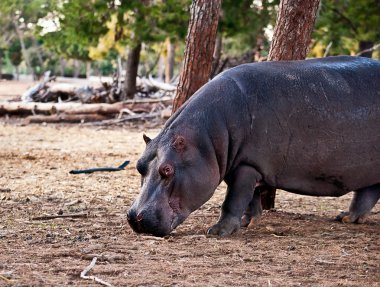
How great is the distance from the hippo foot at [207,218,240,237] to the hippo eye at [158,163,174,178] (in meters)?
0.64

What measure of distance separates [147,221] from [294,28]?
2.55 m

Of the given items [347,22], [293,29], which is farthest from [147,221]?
[347,22]

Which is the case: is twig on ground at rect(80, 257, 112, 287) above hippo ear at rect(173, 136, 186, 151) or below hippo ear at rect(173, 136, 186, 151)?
below

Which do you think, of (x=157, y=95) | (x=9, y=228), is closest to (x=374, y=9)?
(x=157, y=95)

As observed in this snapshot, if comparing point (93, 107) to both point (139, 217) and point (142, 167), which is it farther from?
point (139, 217)

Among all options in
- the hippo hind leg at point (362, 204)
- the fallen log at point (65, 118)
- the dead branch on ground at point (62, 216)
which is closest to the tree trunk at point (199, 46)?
the dead branch on ground at point (62, 216)

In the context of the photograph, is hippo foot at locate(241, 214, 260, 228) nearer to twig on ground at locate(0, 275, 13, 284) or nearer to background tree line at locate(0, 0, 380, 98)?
twig on ground at locate(0, 275, 13, 284)

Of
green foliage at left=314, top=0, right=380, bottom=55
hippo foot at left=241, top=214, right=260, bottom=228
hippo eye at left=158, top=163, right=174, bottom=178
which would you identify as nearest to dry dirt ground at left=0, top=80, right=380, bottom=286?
hippo foot at left=241, top=214, right=260, bottom=228

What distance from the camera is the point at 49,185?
25.9 feet

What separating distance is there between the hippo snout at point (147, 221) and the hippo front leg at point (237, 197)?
2.01 ft

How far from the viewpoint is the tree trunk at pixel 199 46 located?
7.43 metres

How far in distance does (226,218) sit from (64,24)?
12813 millimetres

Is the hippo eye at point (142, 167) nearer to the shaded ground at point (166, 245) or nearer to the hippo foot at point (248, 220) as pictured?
the shaded ground at point (166, 245)

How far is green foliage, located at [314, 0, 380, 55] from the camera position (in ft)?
58.7
